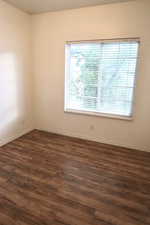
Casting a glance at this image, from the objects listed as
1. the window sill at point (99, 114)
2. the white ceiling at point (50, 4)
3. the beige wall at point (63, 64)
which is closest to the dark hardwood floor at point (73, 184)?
the beige wall at point (63, 64)

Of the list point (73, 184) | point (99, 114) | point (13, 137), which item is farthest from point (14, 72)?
point (73, 184)

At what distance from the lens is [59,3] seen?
9.75ft

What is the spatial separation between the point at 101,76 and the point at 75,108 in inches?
36.9

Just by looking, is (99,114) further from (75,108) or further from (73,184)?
(73,184)

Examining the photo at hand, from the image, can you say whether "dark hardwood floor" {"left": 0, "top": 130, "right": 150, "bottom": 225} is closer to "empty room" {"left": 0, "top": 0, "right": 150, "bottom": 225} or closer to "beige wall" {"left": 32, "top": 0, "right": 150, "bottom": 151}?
"empty room" {"left": 0, "top": 0, "right": 150, "bottom": 225}

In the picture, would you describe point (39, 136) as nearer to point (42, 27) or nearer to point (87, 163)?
point (87, 163)

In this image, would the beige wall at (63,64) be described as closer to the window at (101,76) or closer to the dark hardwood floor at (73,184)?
the window at (101,76)

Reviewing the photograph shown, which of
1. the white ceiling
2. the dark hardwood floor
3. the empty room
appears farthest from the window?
the dark hardwood floor

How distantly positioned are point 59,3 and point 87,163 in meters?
2.96

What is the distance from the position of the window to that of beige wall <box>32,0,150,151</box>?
0.14m

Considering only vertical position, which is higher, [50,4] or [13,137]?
[50,4]

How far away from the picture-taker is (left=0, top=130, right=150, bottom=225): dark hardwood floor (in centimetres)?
172

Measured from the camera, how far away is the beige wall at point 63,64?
287 centimetres

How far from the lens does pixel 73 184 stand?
2225 millimetres
